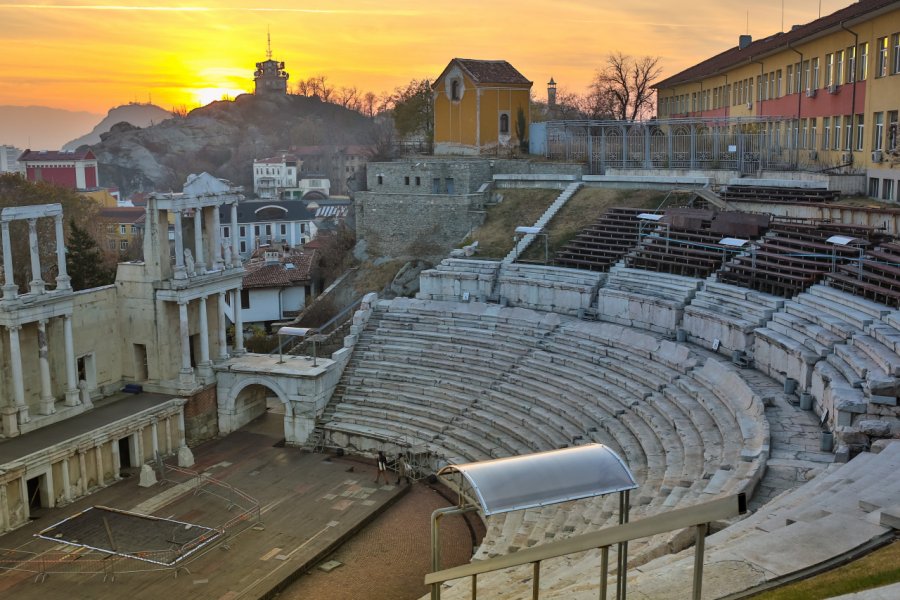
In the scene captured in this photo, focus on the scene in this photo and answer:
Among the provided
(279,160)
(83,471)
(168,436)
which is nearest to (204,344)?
(168,436)

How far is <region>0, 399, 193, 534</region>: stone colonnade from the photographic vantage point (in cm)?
2327

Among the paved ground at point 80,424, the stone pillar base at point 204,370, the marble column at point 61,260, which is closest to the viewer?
the paved ground at point 80,424

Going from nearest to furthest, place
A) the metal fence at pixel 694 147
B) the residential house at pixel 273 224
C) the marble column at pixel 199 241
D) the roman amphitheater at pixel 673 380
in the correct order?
the roman amphitheater at pixel 673 380, the marble column at pixel 199 241, the metal fence at pixel 694 147, the residential house at pixel 273 224

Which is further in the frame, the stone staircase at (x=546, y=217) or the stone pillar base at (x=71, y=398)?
the stone staircase at (x=546, y=217)

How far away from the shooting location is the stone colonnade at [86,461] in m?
23.3

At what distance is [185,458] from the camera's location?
2731cm

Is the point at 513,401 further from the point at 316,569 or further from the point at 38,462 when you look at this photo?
the point at 38,462

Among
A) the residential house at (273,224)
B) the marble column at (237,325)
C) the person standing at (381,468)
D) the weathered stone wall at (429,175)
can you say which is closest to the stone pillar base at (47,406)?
the marble column at (237,325)

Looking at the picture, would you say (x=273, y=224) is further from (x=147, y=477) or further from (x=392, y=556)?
(x=392, y=556)

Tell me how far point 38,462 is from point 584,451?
19.5 meters

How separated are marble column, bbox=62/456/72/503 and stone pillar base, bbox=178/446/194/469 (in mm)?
3439

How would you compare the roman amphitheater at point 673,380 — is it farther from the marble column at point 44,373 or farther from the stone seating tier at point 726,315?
the marble column at point 44,373

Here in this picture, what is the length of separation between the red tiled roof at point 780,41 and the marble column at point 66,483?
2972 cm

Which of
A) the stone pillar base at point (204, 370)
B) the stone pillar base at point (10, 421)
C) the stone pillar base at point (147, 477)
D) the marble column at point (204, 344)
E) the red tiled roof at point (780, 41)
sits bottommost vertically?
the stone pillar base at point (147, 477)
